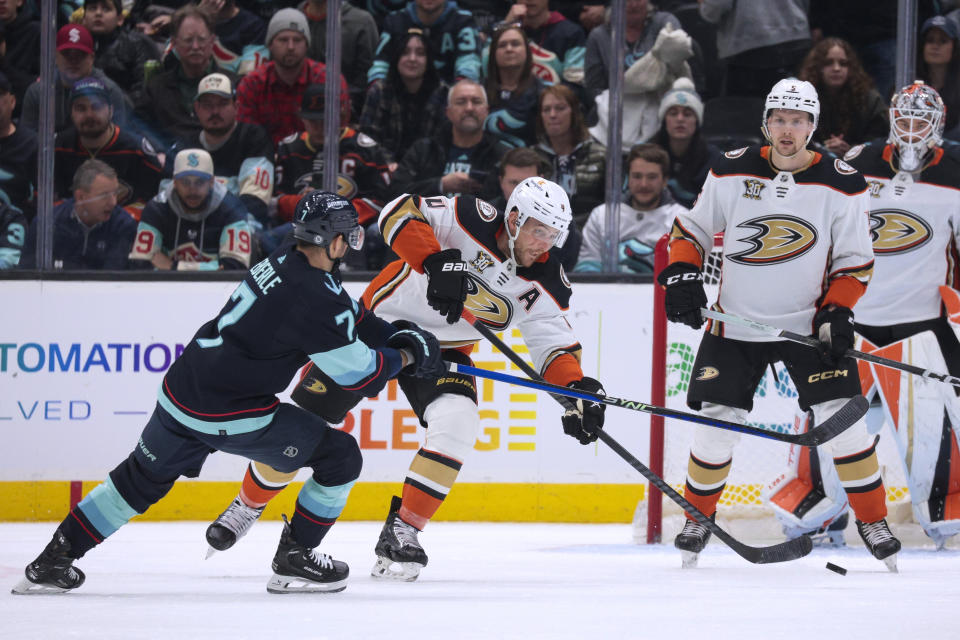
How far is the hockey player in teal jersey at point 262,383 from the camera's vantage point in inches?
105

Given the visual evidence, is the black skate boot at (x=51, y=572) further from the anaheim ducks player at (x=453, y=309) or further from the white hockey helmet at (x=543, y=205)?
the white hockey helmet at (x=543, y=205)

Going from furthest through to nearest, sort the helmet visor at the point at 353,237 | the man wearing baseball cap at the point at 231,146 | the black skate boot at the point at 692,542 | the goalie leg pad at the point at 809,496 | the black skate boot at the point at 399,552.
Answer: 1. the man wearing baseball cap at the point at 231,146
2. the goalie leg pad at the point at 809,496
3. the black skate boot at the point at 692,542
4. the black skate boot at the point at 399,552
5. the helmet visor at the point at 353,237

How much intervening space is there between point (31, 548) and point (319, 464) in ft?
4.51

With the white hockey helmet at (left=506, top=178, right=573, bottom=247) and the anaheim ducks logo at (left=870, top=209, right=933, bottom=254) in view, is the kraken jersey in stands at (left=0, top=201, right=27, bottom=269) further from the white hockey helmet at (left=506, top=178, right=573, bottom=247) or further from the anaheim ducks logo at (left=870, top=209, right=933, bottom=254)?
the anaheim ducks logo at (left=870, top=209, right=933, bottom=254)

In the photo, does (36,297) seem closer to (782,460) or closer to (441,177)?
(441,177)

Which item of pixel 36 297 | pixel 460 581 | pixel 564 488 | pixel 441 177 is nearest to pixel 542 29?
pixel 441 177

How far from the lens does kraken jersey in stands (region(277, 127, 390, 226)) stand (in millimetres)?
4875

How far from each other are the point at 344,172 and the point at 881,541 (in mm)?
2459

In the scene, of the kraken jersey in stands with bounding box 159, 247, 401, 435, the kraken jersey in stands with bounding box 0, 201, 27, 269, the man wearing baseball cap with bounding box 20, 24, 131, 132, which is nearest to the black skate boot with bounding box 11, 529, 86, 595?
the kraken jersey in stands with bounding box 159, 247, 401, 435

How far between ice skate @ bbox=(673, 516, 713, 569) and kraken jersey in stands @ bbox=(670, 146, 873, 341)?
1.83ft

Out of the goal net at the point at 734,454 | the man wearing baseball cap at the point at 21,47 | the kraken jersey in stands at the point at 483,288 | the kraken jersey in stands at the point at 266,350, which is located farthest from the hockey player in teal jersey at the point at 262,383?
the man wearing baseball cap at the point at 21,47

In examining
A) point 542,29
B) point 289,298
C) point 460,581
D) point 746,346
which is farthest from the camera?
point 542,29

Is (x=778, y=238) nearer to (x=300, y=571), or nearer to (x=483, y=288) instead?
(x=483, y=288)

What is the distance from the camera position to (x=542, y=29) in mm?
5352
